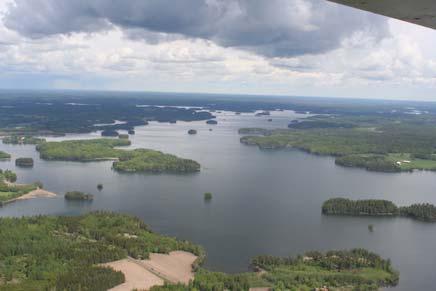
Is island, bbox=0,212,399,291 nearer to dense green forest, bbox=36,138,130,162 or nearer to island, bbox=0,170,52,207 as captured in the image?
island, bbox=0,170,52,207

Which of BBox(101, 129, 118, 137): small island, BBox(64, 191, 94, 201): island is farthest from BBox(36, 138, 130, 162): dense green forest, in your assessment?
BBox(64, 191, 94, 201): island

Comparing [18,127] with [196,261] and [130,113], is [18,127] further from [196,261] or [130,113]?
[196,261]

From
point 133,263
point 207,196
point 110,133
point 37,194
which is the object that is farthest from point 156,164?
point 110,133

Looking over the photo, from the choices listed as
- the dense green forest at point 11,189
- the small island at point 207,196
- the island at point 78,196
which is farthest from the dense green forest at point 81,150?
the small island at point 207,196

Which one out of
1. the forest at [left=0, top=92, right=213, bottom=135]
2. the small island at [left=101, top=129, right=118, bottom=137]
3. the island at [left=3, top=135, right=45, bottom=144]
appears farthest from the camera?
the forest at [left=0, top=92, right=213, bottom=135]

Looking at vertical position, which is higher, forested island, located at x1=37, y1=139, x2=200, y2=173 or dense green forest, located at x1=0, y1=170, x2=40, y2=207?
forested island, located at x1=37, y1=139, x2=200, y2=173

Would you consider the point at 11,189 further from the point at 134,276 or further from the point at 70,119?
the point at 70,119
